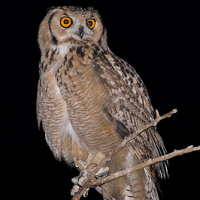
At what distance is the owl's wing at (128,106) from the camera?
6.71ft

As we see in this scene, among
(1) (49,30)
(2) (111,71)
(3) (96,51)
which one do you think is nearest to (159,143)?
(2) (111,71)

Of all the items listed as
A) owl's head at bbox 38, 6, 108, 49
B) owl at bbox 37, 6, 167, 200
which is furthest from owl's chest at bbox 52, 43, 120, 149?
owl's head at bbox 38, 6, 108, 49

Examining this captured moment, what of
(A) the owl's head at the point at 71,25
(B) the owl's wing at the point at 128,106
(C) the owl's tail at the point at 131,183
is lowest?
Answer: (C) the owl's tail at the point at 131,183

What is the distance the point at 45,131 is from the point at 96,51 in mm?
619

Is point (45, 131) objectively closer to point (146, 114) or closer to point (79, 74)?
point (79, 74)

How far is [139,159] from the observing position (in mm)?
2049

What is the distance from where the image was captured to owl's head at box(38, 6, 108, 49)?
2156 millimetres

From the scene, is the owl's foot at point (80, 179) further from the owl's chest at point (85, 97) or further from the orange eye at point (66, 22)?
the orange eye at point (66, 22)

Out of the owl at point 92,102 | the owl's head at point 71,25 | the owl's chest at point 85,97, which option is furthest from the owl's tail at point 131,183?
the owl's head at point 71,25

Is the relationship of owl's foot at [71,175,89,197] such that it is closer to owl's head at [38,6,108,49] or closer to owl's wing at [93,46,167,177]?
owl's wing at [93,46,167,177]

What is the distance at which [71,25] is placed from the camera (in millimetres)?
2154

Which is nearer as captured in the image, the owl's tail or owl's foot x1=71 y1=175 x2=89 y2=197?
owl's foot x1=71 y1=175 x2=89 y2=197

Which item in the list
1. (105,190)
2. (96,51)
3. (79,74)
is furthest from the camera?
(105,190)

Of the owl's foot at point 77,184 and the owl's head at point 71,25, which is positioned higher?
the owl's head at point 71,25
